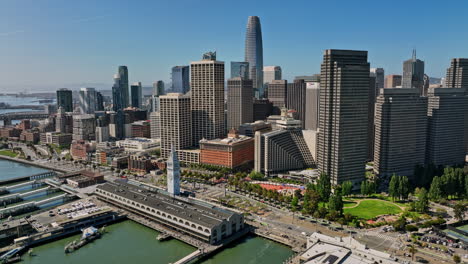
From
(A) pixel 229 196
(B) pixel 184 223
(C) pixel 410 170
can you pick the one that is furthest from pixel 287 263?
(C) pixel 410 170

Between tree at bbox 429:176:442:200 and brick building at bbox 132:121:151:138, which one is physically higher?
brick building at bbox 132:121:151:138

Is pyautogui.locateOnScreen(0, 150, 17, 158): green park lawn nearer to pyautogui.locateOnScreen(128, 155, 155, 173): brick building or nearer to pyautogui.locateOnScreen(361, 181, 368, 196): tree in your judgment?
pyautogui.locateOnScreen(128, 155, 155, 173): brick building

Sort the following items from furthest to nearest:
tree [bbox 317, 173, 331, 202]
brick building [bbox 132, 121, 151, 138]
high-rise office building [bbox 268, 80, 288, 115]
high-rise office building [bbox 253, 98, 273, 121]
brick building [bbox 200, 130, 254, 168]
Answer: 1. high-rise office building [bbox 268, 80, 288, 115]
2. high-rise office building [bbox 253, 98, 273, 121]
3. brick building [bbox 132, 121, 151, 138]
4. brick building [bbox 200, 130, 254, 168]
5. tree [bbox 317, 173, 331, 202]

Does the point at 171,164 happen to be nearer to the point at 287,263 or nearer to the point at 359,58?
the point at 287,263

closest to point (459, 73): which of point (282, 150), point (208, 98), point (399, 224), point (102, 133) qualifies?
point (282, 150)

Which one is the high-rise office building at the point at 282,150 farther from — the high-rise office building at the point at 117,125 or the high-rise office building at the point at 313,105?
the high-rise office building at the point at 117,125

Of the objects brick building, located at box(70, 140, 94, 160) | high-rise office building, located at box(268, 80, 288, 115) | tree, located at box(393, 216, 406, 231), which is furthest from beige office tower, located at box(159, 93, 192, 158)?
tree, located at box(393, 216, 406, 231)

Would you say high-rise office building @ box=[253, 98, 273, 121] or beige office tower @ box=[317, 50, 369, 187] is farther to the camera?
high-rise office building @ box=[253, 98, 273, 121]
